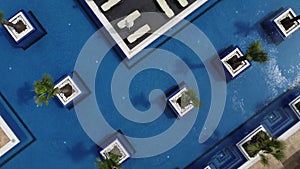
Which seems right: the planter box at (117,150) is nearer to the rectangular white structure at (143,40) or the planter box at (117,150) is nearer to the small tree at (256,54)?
the rectangular white structure at (143,40)

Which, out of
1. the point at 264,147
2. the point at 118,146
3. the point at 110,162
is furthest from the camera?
the point at 118,146

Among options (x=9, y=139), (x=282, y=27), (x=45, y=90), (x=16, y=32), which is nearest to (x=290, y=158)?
(x=282, y=27)

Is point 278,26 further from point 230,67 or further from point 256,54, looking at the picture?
point 230,67

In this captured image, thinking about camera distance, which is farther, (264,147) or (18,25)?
(18,25)

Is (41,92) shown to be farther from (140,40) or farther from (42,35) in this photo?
(140,40)

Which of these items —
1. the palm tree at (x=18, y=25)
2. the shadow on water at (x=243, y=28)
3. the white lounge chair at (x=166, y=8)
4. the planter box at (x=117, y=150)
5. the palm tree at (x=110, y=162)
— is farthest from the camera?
the shadow on water at (x=243, y=28)

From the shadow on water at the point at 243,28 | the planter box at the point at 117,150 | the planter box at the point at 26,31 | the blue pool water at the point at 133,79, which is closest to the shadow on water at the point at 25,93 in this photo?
the blue pool water at the point at 133,79
